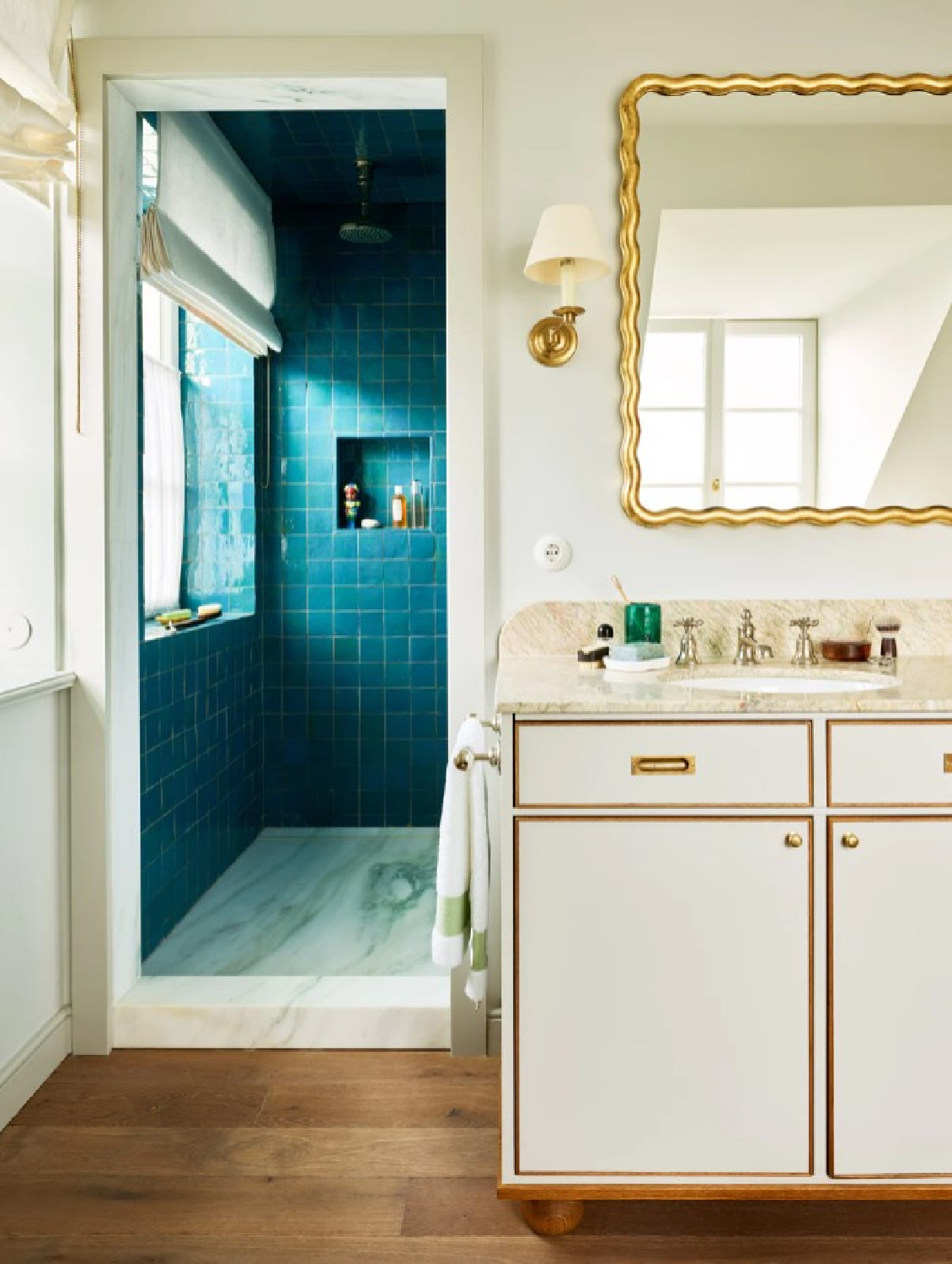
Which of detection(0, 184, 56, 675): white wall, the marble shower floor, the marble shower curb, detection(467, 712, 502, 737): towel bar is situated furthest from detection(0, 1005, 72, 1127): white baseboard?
detection(467, 712, 502, 737): towel bar

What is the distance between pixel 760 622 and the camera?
2.33m

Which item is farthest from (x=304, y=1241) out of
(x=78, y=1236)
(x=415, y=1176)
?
(x=78, y=1236)

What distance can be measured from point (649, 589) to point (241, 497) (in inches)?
87.7

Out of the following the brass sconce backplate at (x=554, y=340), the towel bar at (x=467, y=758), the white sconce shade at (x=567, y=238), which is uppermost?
the white sconce shade at (x=567, y=238)

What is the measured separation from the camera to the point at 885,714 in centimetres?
166

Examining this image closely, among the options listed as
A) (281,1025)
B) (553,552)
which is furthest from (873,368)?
(281,1025)

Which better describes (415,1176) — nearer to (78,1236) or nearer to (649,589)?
(78,1236)

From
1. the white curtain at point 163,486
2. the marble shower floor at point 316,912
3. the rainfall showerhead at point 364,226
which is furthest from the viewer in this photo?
the rainfall showerhead at point 364,226

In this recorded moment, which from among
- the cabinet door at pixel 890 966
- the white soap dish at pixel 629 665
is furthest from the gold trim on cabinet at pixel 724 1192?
the white soap dish at pixel 629 665

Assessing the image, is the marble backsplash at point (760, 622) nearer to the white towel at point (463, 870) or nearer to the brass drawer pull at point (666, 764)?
the white towel at point (463, 870)

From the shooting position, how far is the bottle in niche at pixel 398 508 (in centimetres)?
420

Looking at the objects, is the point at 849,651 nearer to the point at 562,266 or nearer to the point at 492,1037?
the point at 562,266

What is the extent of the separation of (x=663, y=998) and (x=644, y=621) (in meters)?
0.84

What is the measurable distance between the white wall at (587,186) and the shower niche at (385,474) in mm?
1911
